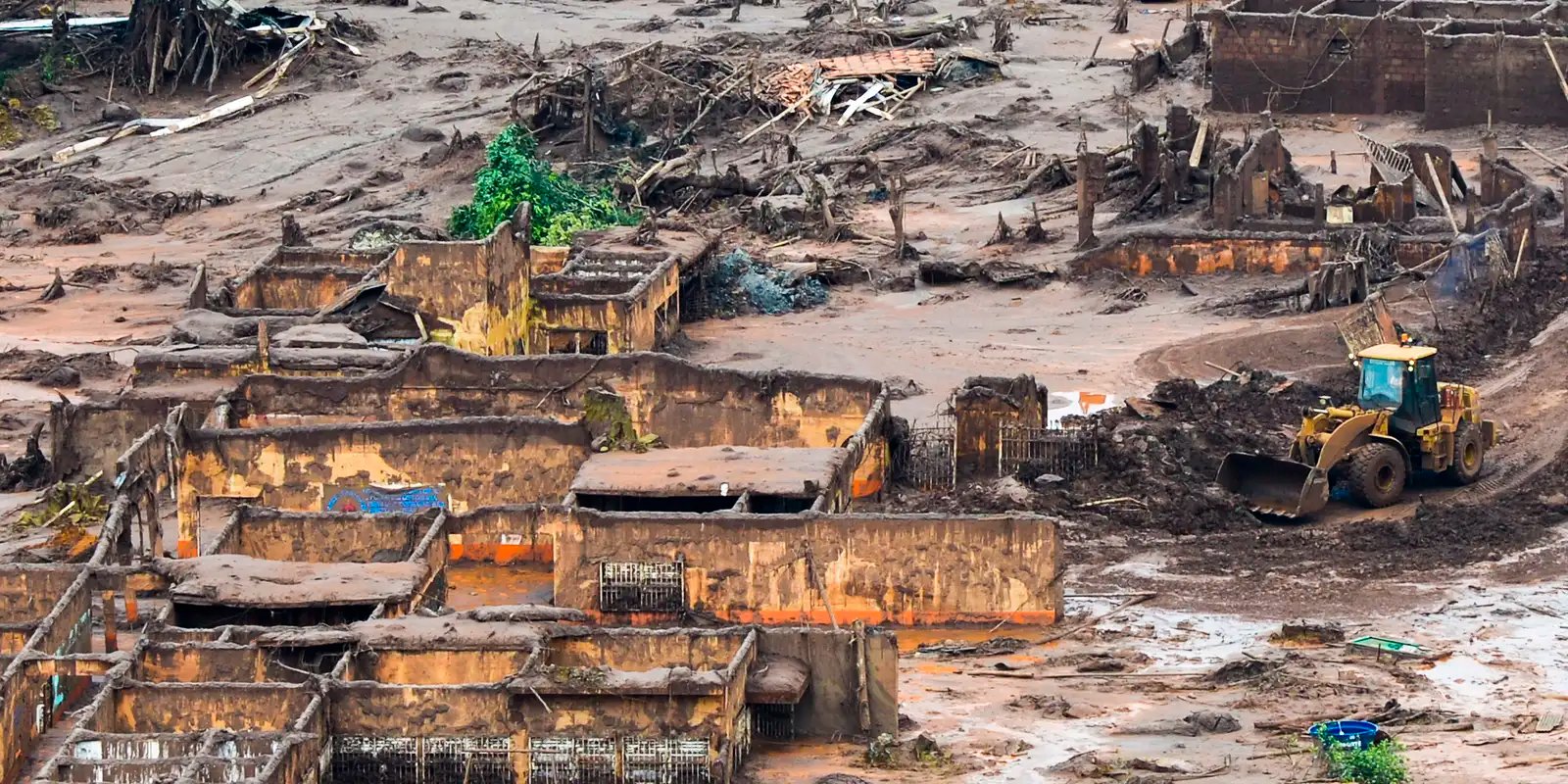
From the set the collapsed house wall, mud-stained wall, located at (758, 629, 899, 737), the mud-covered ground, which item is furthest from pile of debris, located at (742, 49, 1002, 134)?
mud-stained wall, located at (758, 629, 899, 737)

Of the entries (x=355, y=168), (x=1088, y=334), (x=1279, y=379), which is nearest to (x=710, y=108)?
(x=355, y=168)

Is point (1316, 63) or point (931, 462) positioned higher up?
point (1316, 63)

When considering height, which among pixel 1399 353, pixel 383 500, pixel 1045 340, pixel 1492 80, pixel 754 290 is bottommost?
pixel 383 500

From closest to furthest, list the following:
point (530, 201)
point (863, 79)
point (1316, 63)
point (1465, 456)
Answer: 1. point (1465, 456)
2. point (530, 201)
3. point (1316, 63)
4. point (863, 79)

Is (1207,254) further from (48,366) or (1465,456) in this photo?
(48,366)

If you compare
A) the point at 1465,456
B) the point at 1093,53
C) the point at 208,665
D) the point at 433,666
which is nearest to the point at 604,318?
the point at 1465,456

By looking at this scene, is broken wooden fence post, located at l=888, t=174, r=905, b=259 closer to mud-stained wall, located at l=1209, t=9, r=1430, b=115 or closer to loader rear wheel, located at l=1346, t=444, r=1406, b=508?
mud-stained wall, located at l=1209, t=9, r=1430, b=115

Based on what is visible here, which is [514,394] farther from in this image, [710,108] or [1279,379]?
[710,108]

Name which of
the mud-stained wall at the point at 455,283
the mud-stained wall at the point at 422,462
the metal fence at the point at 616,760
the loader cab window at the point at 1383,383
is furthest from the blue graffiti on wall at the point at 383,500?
the loader cab window at the point at 1383,383
